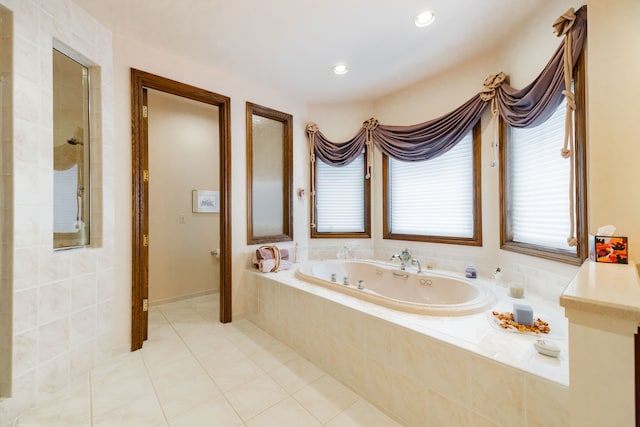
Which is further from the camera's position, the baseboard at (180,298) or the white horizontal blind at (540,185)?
the baseboard at (180,298)

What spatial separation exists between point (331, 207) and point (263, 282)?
4.52 ft

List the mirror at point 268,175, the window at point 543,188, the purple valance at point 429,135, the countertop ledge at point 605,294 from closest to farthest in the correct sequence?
the countertop ledge at point 605,294
the window at point 543,188
the purple valance at point 429,135
the mirror at point 268,175

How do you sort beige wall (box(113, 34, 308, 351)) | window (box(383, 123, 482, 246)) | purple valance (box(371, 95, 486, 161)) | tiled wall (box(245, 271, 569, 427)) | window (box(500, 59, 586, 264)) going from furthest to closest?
window (box(383, 123, 482, 246)) → purple valance (box(371, 95, 486, 161)) → beige wall (box(113, 34, 308, 351)) → window (box(500, 59, 586, 264)) → tiled wall (box(245, 271, 569, 427))

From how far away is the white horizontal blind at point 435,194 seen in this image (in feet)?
8.49

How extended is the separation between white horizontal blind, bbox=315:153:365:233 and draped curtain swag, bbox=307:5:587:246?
0.15 metres

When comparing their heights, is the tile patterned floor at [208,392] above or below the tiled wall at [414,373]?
below

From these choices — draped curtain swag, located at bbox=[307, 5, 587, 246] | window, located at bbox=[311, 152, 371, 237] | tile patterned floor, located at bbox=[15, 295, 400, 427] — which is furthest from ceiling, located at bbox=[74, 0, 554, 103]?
tile patterned floor, located at bbox=[15, 295, 400, 427]

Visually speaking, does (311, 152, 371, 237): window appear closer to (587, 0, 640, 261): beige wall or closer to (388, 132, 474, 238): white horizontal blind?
(388, 132, 474, 238): white horizontal blind

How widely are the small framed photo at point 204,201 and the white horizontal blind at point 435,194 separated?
2.41 metres

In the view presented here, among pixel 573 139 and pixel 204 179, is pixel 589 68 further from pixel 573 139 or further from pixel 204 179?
pixel 204 179

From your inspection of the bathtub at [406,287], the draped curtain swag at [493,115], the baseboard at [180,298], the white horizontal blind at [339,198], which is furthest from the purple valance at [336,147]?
the baseboard at [180,298]

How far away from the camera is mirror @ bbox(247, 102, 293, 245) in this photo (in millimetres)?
2869

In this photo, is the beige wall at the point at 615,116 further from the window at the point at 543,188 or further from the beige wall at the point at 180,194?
the beige wall at the point at 180,194

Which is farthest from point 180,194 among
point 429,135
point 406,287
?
point 429,135
